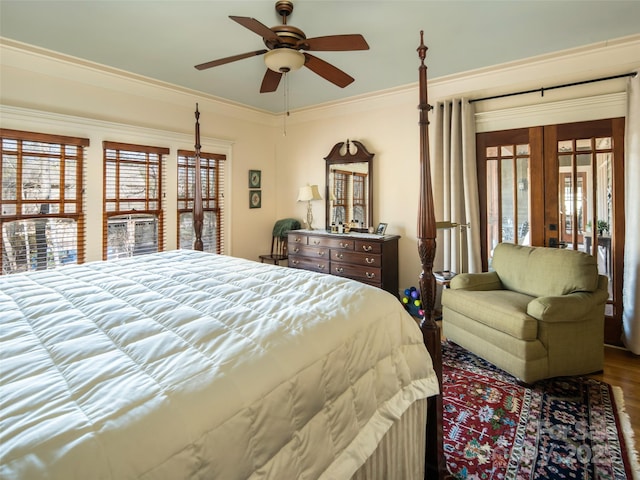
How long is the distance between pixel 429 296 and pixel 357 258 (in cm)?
241

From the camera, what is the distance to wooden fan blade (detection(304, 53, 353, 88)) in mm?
2359

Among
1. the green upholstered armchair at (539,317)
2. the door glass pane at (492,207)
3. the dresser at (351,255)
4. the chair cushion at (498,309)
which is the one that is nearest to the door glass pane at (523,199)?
the door glass pane at (492,207)

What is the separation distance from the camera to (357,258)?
4117 mm

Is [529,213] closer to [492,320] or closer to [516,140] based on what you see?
[516,140]

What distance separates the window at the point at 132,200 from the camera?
3.71 meters

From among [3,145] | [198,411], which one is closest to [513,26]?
[198,411]

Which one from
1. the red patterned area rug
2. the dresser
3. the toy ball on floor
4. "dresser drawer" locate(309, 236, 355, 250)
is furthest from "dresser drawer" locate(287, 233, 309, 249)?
the red patterned area rug

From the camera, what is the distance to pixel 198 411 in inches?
30.9

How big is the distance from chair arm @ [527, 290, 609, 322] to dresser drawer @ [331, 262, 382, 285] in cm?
169

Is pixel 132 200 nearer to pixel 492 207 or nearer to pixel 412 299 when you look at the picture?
pixel 412 299

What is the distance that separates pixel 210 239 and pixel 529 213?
150 inches

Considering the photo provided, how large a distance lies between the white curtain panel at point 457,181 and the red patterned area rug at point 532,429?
55.2 inches

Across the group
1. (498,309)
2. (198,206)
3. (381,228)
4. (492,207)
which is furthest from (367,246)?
(198,206)

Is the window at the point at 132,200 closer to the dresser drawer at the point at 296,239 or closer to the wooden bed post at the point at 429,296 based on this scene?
the dresser drawer at the point at 296,239
